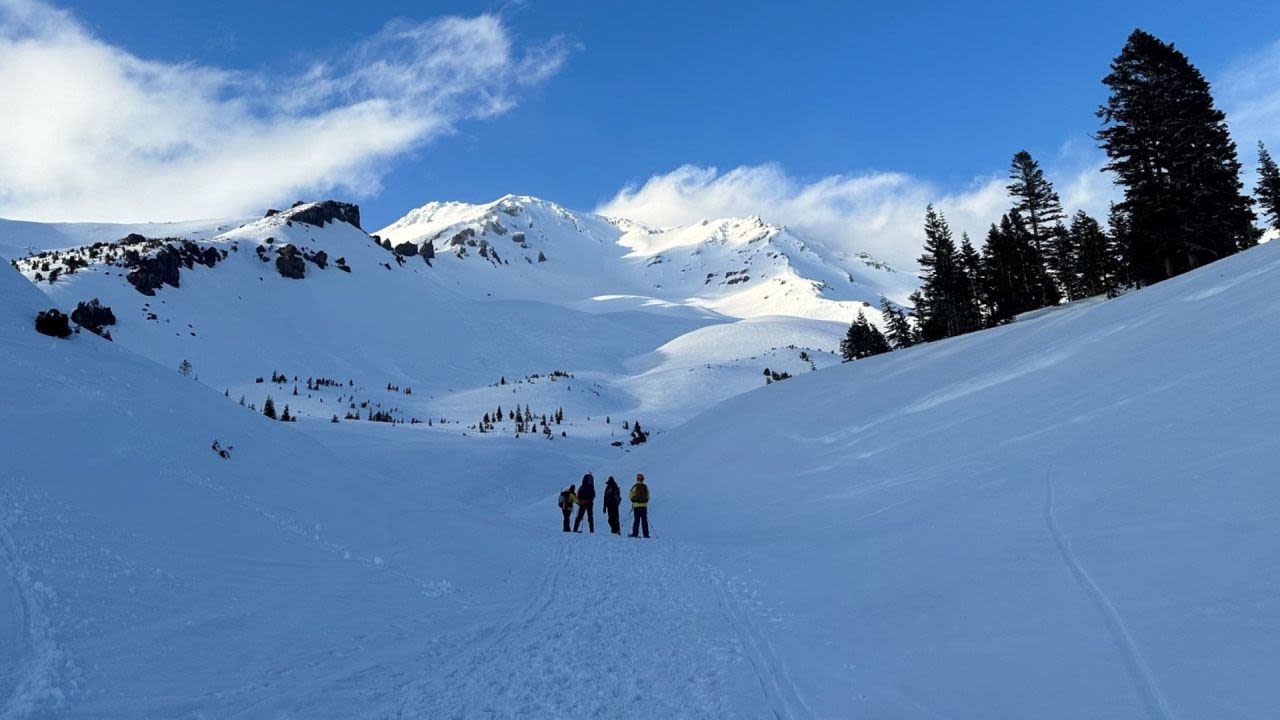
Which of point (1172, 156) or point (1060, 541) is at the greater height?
point (1172, 156)

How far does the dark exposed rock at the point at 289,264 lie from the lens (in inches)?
5315

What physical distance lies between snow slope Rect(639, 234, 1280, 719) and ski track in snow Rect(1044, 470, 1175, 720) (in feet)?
0.07

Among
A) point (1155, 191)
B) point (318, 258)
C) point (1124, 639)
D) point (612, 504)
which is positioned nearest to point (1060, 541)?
point (1124, 639)

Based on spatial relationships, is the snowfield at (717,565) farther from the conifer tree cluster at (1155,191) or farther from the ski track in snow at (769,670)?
the conifer tree cluster at (1155,191)

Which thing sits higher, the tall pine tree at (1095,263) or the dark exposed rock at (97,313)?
the dark exposed rock at (97,313)

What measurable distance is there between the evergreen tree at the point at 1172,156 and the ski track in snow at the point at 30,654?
49.4 metres

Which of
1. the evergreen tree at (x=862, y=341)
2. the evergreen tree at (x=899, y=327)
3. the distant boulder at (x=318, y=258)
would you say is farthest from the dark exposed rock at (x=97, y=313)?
the evergreen tree at (x=899, y=327)

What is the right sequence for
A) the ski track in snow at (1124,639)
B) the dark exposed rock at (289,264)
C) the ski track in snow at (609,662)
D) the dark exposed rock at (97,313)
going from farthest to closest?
the dark exposed rock at (289,264), the dark exposed rock at (97,313), the ski track in snow at (609,662), the ski track in snow at (1124,639)

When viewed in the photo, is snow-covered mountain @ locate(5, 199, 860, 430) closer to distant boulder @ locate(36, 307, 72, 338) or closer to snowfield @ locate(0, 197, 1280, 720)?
distant boulder @ locate(36, 307, 72, 338)

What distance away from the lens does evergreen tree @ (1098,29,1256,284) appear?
118 feet

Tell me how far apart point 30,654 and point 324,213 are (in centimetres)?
19590

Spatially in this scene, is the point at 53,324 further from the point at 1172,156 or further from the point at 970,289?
the point at 970,289

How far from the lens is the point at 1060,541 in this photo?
7.53 meters

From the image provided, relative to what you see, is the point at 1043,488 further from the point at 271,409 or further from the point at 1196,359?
the point at 271,409
